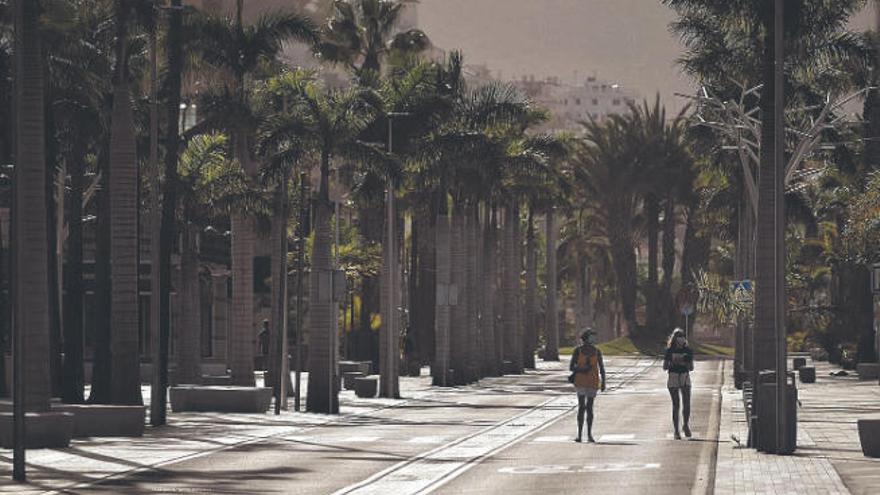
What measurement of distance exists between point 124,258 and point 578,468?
17790 mm

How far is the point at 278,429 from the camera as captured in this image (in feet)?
143

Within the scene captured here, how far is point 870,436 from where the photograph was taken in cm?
3238

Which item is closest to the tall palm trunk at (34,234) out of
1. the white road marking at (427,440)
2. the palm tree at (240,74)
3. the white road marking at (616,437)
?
the white road marking at (427,440)

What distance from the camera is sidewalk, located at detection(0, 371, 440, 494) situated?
28.4 m

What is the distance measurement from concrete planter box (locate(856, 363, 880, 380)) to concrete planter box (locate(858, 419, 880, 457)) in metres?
49.3

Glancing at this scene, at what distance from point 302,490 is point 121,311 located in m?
19.5

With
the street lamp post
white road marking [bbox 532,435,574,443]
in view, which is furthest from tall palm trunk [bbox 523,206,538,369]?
white road marking [bbox 532,435,574,443]

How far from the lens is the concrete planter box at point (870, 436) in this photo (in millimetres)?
32344

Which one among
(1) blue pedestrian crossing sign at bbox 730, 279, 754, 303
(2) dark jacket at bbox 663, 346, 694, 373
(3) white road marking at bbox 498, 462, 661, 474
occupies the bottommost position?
(3) white road marking at bbox 498, 462, 661, 474

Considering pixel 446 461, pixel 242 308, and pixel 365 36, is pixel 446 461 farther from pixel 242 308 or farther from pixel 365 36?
pixel 365 36

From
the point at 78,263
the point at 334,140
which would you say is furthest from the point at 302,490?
the point at 78,263

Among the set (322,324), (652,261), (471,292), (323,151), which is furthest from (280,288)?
(652,261)

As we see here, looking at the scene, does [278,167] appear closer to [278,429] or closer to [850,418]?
[278,429]

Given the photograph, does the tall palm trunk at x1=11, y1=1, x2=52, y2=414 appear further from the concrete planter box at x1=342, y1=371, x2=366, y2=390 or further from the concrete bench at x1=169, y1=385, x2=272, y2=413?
the concrete planter box at x1=342, y1=371, x2=366, y2=390
